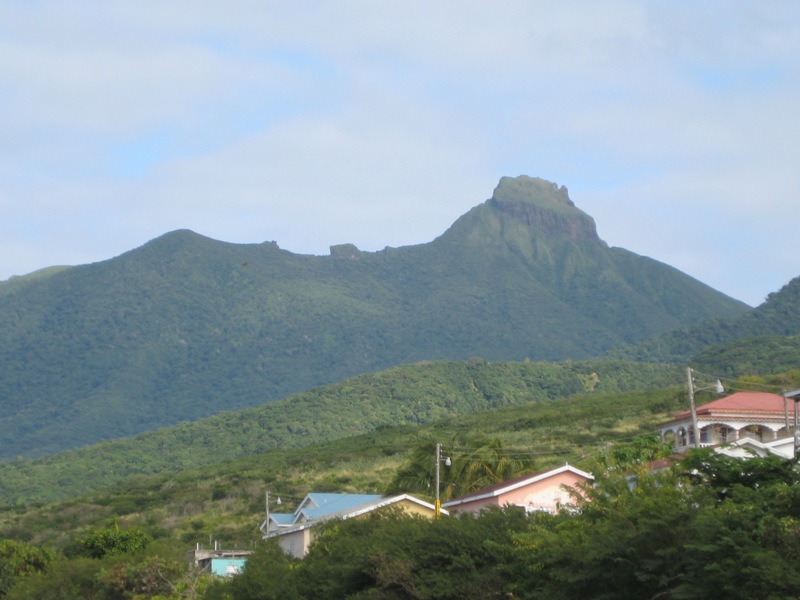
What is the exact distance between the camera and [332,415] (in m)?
134

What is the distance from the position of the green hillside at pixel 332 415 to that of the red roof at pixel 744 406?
72.4m

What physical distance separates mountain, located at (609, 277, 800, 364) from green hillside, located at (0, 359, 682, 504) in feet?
26.6

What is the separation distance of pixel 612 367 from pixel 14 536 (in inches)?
3816

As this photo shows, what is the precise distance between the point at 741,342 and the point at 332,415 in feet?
137

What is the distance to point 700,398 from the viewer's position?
71500 millimetres

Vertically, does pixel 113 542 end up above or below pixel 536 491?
below

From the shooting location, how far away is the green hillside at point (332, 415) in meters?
121

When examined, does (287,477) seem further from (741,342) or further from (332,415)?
(741,342)

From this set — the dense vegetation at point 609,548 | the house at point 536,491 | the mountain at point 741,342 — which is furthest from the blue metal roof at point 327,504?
the mountain at point 741,342

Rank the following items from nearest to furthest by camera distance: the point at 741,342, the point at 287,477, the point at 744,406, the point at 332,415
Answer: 1. the point at 744,406
2. the point at 287,477
3. the point at 741,342
4. the point at 332,415

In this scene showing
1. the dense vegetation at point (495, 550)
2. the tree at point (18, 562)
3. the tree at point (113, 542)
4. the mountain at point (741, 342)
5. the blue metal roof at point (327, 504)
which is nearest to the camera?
the dense vegetation at point (495, 550)

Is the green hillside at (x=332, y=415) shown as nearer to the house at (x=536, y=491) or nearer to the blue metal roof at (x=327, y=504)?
the blue metal roof at (x=327, y=504)

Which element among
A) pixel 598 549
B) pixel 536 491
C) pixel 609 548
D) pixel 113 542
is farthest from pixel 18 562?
pixel 609 548

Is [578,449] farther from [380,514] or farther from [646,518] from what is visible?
[646,518]
